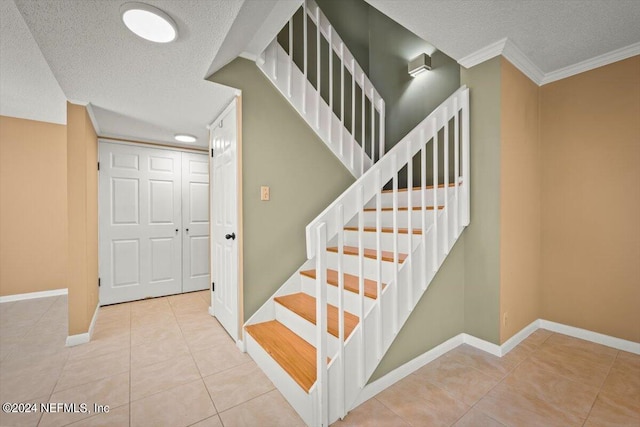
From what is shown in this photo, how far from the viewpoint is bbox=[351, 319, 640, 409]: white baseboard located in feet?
5.55

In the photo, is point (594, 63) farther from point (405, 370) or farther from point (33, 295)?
point (33, 295)

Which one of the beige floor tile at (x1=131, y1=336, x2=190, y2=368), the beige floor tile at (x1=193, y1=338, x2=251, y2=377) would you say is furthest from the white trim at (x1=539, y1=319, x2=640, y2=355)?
the beige floor tile at (x1=131, y1=336, x2=190, y2=368)

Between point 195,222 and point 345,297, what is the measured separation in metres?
2.91

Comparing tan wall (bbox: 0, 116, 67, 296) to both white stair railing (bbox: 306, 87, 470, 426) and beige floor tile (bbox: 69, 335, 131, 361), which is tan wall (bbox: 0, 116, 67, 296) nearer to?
beige floor tile (bbox: 69, 335, 131, 361)

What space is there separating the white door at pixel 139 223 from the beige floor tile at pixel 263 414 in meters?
2.69

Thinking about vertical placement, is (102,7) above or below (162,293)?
above

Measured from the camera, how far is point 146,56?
5.93ft

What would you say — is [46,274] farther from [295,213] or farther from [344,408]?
[344,408]

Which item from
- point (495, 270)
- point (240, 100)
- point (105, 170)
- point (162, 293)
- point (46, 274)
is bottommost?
point (162, 293)

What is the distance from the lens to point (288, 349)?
1843 millimetres

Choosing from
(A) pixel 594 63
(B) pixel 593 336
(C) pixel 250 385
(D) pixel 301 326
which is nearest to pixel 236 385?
(C) pixel 250 385

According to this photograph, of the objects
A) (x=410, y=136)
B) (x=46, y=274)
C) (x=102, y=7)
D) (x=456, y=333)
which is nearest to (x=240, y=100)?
(x=102, y=7)

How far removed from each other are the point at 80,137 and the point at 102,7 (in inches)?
60.1

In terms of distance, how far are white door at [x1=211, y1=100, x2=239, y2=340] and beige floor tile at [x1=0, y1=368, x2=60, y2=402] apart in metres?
1.18
